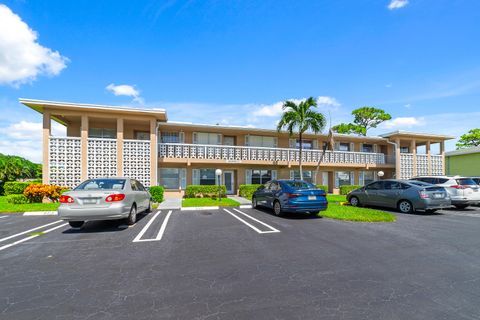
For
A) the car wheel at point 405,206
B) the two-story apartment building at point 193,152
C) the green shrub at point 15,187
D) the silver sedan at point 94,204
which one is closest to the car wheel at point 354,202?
the car wheel at point 405,206

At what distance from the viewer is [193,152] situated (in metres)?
17.2

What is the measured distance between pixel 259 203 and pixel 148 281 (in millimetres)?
8323

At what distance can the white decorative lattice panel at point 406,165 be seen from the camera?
71.9ft

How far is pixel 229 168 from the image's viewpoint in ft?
63.3

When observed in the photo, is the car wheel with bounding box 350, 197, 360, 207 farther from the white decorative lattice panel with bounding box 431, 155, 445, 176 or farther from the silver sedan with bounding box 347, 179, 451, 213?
the white decorative lattice panel with bounding box 431, 155, 445, 176

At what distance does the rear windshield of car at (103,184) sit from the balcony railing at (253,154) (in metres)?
8.59

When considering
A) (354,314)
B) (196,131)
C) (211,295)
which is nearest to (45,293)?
(211,295)

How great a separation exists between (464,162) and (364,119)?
16601mm

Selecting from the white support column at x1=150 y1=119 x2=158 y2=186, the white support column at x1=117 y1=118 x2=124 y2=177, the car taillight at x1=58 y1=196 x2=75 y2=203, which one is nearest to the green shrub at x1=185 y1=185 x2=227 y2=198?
the white support column at x1=150 y1=119 x2=158 y2=186

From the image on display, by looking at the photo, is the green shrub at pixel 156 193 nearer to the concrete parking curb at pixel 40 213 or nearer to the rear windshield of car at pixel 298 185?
the concrete parking curb at pixel 40 213

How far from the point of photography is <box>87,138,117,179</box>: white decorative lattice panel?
1425 cm

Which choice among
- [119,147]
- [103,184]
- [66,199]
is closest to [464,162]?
[103,184]

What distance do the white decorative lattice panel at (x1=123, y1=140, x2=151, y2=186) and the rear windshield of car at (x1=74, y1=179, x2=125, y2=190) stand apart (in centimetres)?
710

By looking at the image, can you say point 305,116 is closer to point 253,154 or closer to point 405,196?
point 253,154
